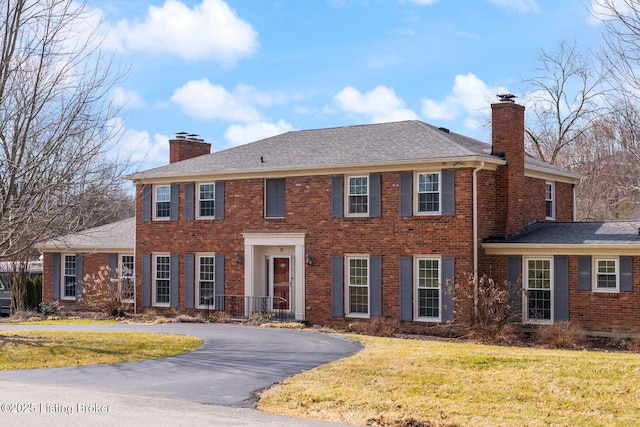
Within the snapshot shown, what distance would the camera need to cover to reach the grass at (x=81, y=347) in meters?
17.6

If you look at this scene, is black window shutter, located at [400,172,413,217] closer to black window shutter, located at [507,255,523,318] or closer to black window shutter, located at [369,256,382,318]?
black window shutter, located at [369,256,382,318]

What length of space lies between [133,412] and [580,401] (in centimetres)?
711

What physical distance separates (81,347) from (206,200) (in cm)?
1170

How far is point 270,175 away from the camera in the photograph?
29.1 m

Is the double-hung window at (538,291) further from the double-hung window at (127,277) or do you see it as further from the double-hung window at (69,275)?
the double-hung window at (69,275)

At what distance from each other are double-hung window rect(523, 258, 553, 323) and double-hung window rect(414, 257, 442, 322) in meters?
2.61

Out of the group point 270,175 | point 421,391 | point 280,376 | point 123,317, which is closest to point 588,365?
point 421,391

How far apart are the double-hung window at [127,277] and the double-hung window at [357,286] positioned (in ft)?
32.1

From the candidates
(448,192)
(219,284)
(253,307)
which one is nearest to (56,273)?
(219,284)

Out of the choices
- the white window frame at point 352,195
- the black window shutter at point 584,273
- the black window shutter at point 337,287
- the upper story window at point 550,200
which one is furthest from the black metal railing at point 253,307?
the black window shutter at point 584,273

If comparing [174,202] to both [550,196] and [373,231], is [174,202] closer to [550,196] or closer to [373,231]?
[373,231]

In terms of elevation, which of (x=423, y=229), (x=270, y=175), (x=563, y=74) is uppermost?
(x=563, y=74)

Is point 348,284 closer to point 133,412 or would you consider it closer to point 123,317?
point 123,317

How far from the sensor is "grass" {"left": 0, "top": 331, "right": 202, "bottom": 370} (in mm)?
17594
